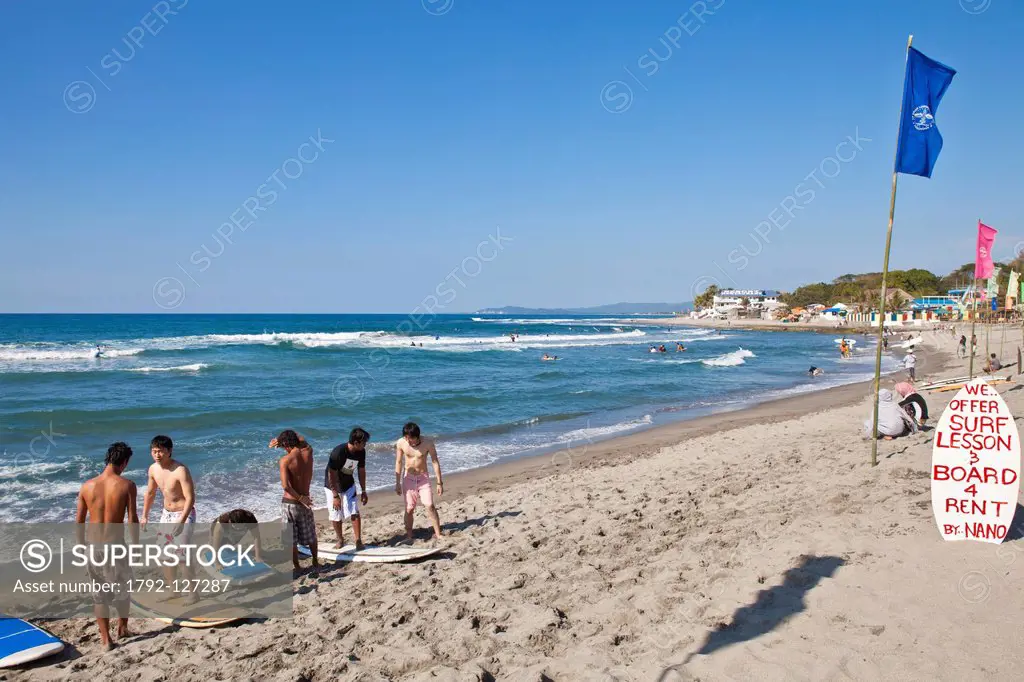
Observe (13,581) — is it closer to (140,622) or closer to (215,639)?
(140,622)

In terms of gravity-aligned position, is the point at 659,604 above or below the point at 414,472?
below

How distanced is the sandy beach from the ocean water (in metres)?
4.62

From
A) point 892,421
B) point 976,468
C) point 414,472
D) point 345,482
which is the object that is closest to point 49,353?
point 345,482

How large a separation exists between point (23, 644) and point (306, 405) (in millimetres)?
15219

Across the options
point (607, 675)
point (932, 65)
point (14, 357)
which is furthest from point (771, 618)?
point (14, 357)

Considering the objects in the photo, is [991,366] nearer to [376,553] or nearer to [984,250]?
[984,250]

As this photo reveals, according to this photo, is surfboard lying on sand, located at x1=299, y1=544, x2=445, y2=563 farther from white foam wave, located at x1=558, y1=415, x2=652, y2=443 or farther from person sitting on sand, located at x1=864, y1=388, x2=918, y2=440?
white foam wave, located at x1=558, y1=415, x2=652, y2=443

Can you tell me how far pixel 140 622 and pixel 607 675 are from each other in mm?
4171

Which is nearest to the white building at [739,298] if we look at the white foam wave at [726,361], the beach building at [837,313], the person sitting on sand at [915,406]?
the beach building at [837,313]

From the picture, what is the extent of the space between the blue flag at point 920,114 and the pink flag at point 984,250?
316 inches

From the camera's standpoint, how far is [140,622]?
5.30m

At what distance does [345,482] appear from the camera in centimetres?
712

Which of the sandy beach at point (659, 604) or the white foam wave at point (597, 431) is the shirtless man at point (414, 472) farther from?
the white foam wave at point (597, 431)

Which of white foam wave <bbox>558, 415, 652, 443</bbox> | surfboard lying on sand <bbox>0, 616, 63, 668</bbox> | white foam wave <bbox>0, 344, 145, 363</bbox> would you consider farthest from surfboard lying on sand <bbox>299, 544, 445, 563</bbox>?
white foam wave <bbox>0, 344, 145, 363</bbox>
